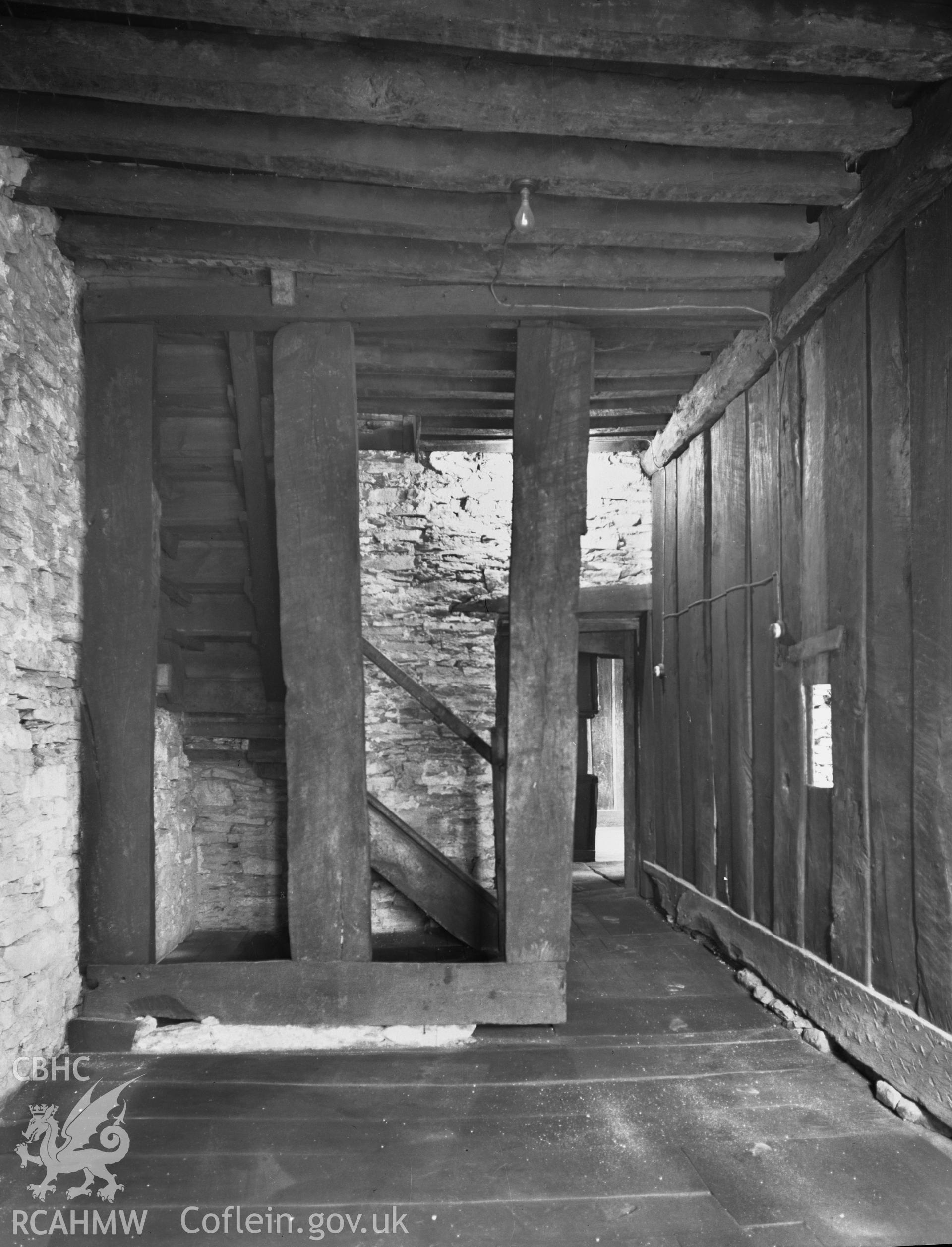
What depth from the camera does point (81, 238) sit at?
293cm

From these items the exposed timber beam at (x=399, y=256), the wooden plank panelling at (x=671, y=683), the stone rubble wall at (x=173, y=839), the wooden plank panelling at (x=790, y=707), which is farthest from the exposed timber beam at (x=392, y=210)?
the stone rubble wall at (x=173, y=839)

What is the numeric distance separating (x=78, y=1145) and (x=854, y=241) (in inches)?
141

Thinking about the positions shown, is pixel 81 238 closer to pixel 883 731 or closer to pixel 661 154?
pixel 661 154

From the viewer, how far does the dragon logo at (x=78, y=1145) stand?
7.04 feet

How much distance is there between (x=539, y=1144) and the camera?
2.33 m

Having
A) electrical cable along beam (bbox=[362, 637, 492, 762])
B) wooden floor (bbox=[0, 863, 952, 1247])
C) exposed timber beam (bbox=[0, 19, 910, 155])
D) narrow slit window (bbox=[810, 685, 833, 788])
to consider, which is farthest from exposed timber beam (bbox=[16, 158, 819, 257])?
wooden floor (bbox=[0, 863, 952, 1247])

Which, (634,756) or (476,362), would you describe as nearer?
(476,362)

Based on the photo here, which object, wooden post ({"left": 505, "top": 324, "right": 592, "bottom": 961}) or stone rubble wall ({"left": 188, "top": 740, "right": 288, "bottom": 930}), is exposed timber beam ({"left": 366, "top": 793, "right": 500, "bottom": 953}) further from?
wooden post ({"left": 505, "top": 324, "right": 592, "bottom": 961})

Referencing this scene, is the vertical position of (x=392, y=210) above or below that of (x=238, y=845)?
above

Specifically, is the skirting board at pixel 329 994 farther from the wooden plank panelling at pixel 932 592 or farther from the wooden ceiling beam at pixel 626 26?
the wooden ceiling beam at pixel 626 26

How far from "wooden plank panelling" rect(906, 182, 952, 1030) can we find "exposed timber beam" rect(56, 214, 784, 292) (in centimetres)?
83

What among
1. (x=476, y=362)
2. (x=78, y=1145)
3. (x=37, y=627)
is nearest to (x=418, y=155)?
(x=476, y=362)

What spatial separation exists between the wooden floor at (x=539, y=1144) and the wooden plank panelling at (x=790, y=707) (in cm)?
51

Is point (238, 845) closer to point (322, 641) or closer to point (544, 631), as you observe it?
point (322, 641)
